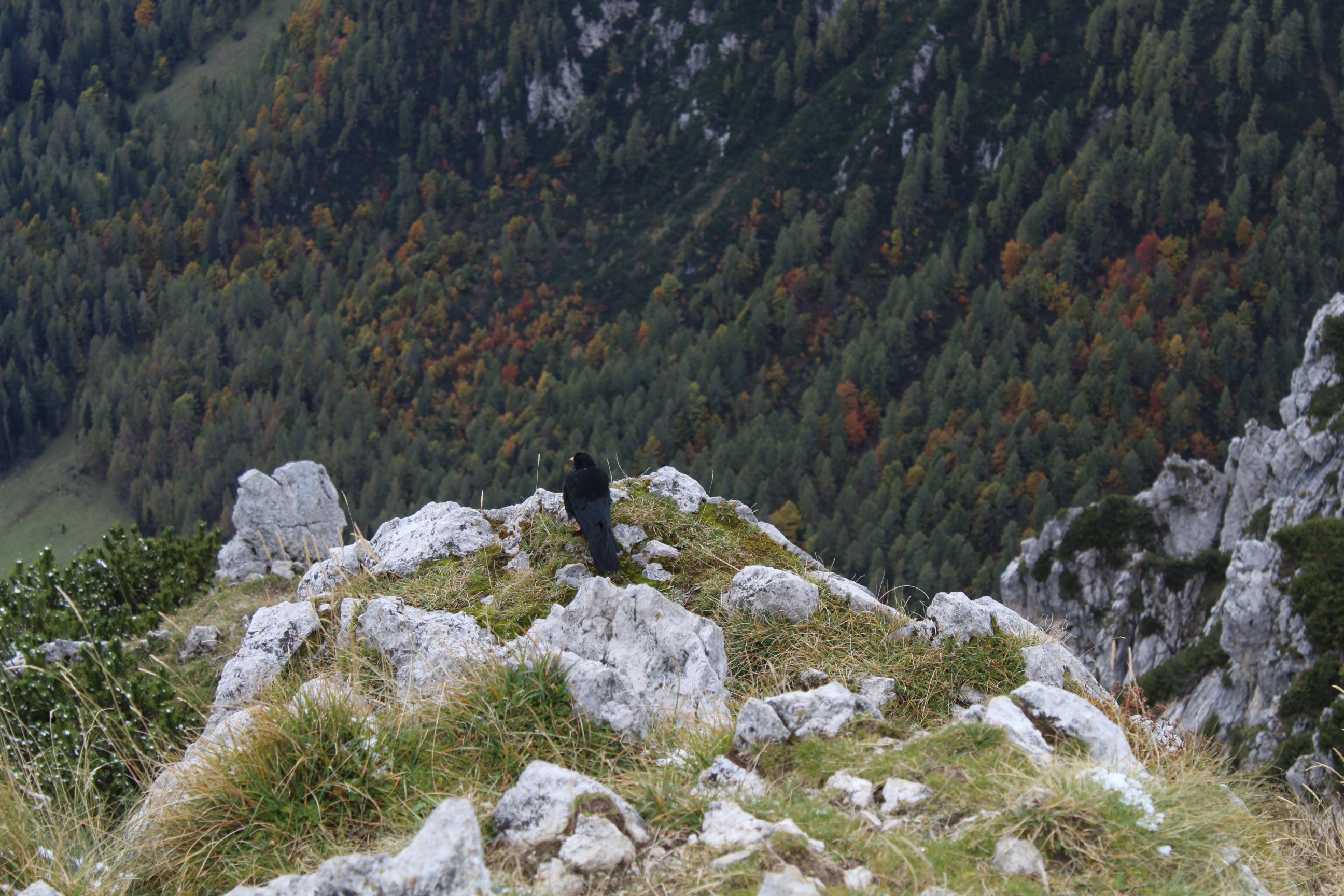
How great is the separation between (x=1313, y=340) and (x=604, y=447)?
129 metres

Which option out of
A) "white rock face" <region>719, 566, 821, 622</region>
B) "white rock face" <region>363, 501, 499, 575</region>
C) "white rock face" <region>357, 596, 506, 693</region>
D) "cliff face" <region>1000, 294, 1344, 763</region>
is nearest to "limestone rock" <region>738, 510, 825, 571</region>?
"white rock face" <region>719, 566, 821, 622</region>

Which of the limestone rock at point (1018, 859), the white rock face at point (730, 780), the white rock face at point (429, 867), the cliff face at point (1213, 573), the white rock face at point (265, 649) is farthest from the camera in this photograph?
the cliff face at point (1213, 573)

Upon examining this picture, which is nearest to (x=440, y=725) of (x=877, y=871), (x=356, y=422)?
(x=877, y=871)

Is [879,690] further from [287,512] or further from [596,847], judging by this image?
[287,512]

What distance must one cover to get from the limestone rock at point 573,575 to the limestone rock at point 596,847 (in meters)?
4.72

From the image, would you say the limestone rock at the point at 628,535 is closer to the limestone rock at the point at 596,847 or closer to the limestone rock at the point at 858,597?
the limestone rock at the point at 858,597

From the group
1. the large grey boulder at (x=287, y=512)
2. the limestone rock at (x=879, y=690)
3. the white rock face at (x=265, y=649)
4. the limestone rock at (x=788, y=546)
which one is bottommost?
the large grey boulder at (x=287, y=512)

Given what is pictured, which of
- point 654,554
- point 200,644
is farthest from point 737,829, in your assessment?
point 200,644

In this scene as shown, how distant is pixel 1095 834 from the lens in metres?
6.58

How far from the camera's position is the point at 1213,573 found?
59062 mm

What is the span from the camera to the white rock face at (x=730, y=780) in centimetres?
738

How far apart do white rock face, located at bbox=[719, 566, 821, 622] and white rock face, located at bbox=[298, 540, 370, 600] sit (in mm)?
3977

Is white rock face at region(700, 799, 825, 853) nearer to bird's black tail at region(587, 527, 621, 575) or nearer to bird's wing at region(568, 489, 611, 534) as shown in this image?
bird's black tail at region(587, 527, 621, 575)

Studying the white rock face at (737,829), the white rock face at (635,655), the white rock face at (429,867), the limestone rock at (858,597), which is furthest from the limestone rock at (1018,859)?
the limestone rock at (858,597)
